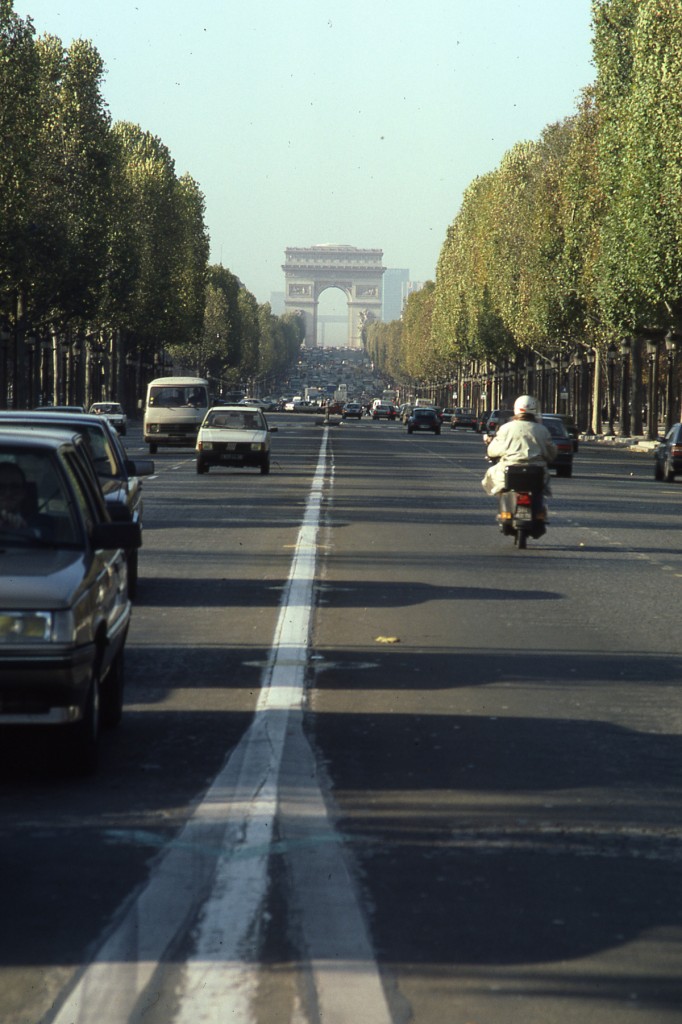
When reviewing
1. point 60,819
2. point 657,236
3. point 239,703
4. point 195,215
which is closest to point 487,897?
point 60,819

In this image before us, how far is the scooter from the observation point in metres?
20.0

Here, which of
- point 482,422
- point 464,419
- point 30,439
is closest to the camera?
point 30,439

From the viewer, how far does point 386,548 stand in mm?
20188

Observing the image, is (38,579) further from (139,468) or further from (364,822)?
(139,468)

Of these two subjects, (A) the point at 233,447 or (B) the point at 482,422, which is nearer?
(A) the point at 233,447

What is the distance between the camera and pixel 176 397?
191 feet

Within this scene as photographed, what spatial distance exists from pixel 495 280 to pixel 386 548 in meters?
85.8

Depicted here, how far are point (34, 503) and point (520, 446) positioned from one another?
479 inches

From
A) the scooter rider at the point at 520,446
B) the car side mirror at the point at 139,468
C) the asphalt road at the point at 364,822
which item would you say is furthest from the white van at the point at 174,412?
the asphalt road at the point at 364,822

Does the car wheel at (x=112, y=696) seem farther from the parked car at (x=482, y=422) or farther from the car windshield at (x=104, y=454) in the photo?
the parked car at (x=482, y=422)

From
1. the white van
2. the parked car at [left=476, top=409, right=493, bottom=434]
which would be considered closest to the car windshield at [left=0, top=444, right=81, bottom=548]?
the white van

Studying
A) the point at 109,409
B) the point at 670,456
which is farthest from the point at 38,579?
the point at 109,409

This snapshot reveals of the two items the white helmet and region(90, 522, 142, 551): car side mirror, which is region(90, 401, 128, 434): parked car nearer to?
the white helmet

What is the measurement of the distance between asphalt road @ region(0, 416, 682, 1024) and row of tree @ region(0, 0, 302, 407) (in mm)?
46021
